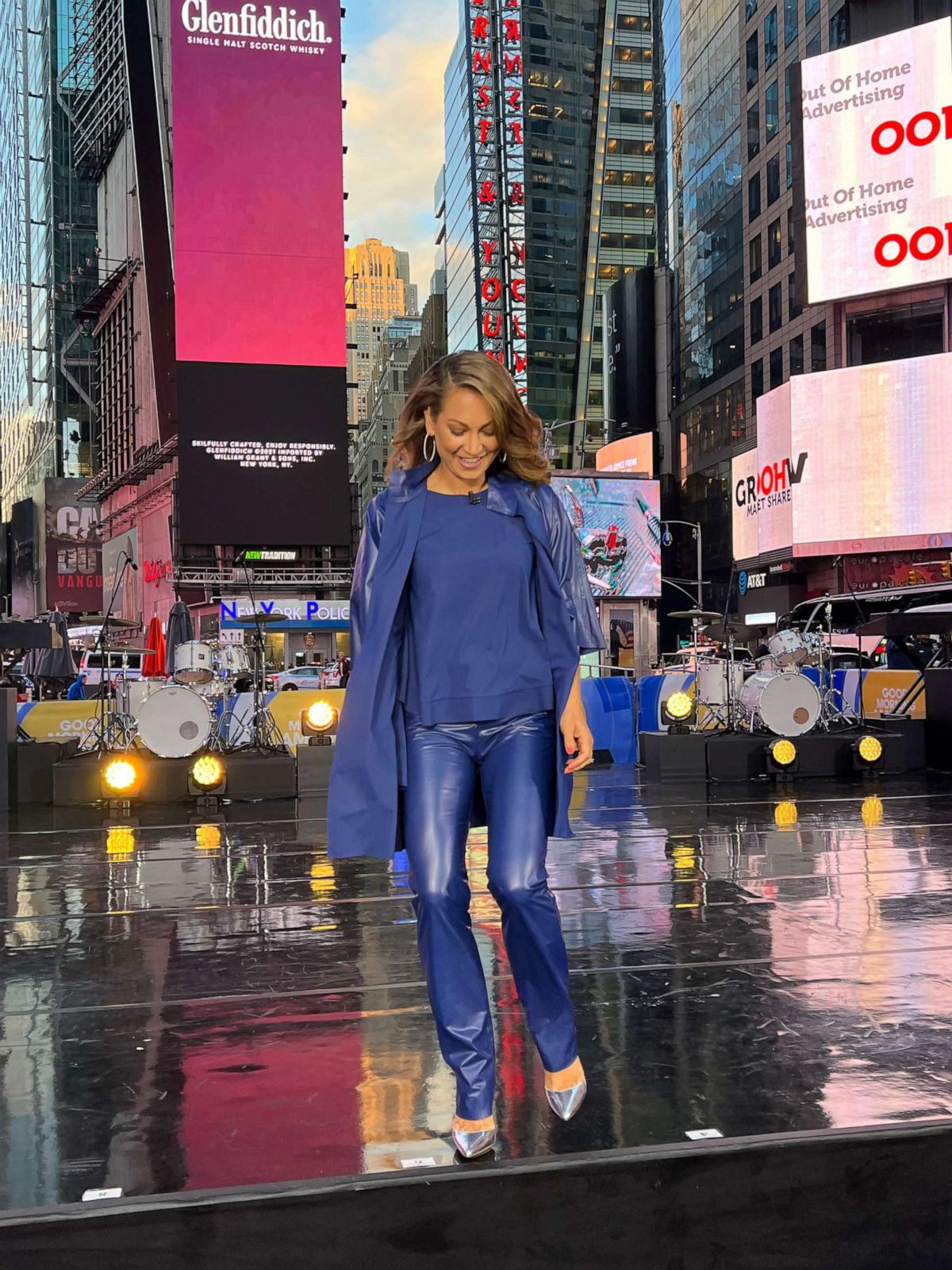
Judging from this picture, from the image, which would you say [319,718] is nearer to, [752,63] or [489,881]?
[489,881]

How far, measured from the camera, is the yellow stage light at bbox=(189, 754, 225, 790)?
37.9 ft

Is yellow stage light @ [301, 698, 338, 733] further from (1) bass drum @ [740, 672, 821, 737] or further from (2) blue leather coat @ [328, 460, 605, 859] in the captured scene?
(2) blue leather coat @ [328, 460, 605, 859]

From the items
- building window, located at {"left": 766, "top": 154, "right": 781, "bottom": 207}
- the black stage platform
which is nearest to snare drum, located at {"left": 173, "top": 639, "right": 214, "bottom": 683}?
the black stage platform

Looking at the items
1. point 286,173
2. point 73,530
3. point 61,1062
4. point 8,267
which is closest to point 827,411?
point 286,173

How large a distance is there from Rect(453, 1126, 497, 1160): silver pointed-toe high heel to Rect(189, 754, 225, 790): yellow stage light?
9.17m

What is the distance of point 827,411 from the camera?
39000 millimetres

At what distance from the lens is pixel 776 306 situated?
178ft

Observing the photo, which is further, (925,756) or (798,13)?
(798,13)

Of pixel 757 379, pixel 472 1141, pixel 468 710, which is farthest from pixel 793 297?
A: pixel 472 1141

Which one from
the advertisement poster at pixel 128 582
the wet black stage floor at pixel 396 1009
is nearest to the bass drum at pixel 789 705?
the wet black stage floor at pixel 396 1009

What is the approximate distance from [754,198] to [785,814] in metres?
54.8

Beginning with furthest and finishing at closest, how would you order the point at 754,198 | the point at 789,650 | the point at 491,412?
1. the point at 754,198
2. the point at 789,650
3. the point at 491,412

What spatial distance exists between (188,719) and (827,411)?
3231cm

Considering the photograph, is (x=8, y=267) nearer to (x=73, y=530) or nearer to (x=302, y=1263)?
(x=73, y=530)
